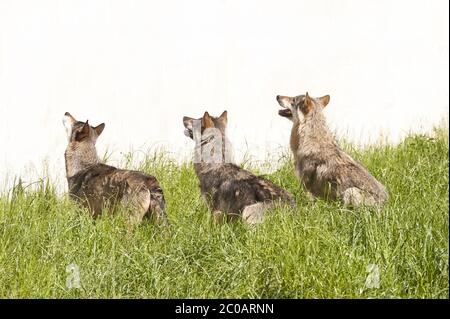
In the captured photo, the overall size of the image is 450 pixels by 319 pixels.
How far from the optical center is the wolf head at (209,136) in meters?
8.87

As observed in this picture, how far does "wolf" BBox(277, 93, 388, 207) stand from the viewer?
8703 mm

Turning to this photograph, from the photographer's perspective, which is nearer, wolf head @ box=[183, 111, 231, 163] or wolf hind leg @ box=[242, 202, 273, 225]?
wolf hind leg @ box=[242, 202, 273, 225]

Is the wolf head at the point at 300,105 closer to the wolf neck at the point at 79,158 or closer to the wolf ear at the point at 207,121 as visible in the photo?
the wolf ear at the point at 207,121

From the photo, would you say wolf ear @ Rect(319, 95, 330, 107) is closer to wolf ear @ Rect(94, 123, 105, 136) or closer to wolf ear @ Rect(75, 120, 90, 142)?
wolf ear @ Rect(94, 123, 105, 136)

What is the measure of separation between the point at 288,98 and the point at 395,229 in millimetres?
2753

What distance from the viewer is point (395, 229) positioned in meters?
6.98

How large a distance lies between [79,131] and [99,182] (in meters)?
0.75

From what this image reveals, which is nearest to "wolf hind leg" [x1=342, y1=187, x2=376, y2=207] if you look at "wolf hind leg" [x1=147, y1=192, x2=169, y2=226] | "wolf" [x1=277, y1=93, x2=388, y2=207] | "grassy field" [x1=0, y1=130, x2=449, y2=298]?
"wolf" [x1=277, y1=93, x2=388, y2=207]

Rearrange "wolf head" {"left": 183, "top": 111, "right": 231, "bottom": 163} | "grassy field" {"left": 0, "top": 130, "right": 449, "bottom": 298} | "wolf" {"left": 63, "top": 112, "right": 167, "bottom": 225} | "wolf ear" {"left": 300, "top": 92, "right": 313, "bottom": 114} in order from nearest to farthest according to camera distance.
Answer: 1. "grassy field" {"left": 0, "top": 130, "right": 449, "bottom": 298}
2. "wolf" {"left": 63, "top": 112, "right": 167, "bottom": 225}
3. "wolf head" {"left": 183, "top": 111, "right": 231, "bottom": 163}
4. "wolf ear" {"left": 300, "top": 92, "right": 313, "bottom": 114}

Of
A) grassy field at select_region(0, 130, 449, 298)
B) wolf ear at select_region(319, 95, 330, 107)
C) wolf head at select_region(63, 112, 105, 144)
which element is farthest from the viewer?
wolf ear at select_region(319, 95, 330, 107)

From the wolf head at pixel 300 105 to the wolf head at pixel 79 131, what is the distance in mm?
1903

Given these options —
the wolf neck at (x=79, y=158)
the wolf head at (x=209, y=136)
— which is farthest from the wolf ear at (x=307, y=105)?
the wolf neck at (x=79, y=158)

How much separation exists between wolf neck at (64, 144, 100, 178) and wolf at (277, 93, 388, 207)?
2017 millimetres

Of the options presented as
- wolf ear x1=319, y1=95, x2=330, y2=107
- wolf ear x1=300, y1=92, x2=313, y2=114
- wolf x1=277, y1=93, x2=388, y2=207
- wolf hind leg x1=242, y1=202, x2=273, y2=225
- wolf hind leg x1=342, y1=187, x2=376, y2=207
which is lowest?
wolf hind leg x1=242, y1=202, x2=273, y2=225
